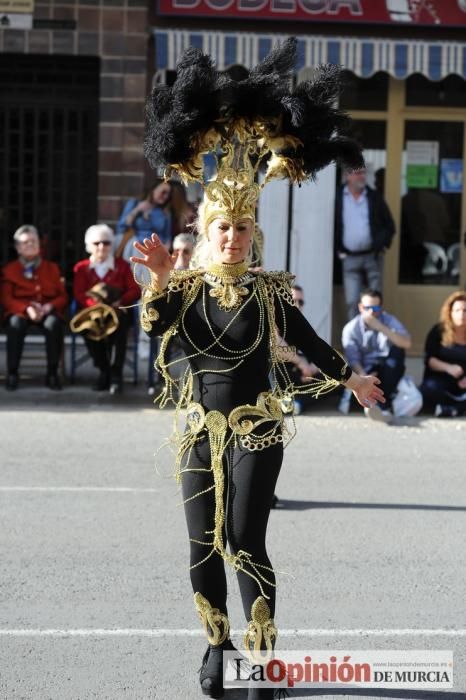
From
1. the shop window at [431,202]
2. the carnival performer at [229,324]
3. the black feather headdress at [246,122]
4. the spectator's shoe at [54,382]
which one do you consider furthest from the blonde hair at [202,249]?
the shop window at [431,202]

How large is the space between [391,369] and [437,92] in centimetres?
454

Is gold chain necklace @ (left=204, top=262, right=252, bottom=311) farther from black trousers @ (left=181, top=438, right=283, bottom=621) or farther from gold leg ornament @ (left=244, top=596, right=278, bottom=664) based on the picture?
gold leg ornament @ (left=244, top=596, right=278, bottom=664)

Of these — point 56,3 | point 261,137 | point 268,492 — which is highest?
point 56,3

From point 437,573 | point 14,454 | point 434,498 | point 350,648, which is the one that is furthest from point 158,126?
point 14,454

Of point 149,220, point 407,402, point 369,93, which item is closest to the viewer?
point 407,402

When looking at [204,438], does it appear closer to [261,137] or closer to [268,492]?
[268,492]

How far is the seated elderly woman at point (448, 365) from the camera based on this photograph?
11.8 m

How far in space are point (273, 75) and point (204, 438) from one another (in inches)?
55.9

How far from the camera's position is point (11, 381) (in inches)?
490

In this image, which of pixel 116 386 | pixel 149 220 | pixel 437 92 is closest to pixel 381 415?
pixel 116 386

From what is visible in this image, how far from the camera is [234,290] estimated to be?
4.90 metres

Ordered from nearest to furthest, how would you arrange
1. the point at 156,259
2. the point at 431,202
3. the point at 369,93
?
the point at 156,259, the point at 369,93, the point at 431,202

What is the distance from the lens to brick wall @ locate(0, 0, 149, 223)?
14094 mm

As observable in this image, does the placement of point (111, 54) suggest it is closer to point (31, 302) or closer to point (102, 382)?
point (31, 302)
